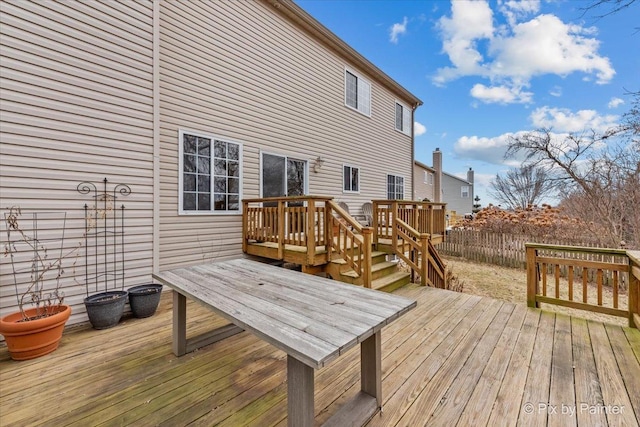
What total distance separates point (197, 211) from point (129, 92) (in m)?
2.07

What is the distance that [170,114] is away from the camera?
4434mm

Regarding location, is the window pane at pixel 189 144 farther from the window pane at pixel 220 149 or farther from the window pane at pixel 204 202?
the window pane at pixel 204 202

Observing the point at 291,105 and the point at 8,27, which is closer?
the point at 8,27

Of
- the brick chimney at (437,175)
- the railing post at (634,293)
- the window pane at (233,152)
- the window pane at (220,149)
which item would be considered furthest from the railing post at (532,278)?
the brick chimney at (437,175)

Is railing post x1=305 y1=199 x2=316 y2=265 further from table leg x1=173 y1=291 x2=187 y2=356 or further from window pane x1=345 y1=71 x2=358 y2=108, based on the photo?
window pane x1=345 y1=71 x2=358 y2=108

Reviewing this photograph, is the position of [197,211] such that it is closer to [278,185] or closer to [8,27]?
[278,185]

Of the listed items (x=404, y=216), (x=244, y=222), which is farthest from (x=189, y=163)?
(x=404, y=216)

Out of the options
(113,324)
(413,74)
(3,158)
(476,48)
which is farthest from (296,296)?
(413,74)

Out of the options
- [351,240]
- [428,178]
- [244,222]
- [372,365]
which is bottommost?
[372,365]

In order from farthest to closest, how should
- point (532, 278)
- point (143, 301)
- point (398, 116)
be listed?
point (398, 116) < point (532, 278) < point (143, 301)

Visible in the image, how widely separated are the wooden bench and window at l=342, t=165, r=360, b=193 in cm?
562

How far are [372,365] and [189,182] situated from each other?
4.26 metres

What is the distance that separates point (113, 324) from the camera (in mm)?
3355

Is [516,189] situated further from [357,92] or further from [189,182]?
[189,182]
